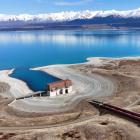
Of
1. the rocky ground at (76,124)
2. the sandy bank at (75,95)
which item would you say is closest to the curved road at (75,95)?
the sandy bank at (75,95)

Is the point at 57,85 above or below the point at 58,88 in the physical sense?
above

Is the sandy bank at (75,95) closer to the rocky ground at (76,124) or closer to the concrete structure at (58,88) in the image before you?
the concrete structure at (58,88)

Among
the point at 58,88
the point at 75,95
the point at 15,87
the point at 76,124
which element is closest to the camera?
the point at 76,124

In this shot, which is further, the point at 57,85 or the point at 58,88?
the point at 58,88

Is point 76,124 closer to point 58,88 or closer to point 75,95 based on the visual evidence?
point 75,95

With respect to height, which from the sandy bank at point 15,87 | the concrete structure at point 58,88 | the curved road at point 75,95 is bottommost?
the sandy bank at point 15,87

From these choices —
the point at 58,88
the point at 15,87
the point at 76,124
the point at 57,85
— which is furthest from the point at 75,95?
the point at 76,124

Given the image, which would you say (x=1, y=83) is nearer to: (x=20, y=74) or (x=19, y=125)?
(x=20, y=74)

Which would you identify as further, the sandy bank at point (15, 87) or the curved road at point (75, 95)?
the sandy bank at point (15, 87)
